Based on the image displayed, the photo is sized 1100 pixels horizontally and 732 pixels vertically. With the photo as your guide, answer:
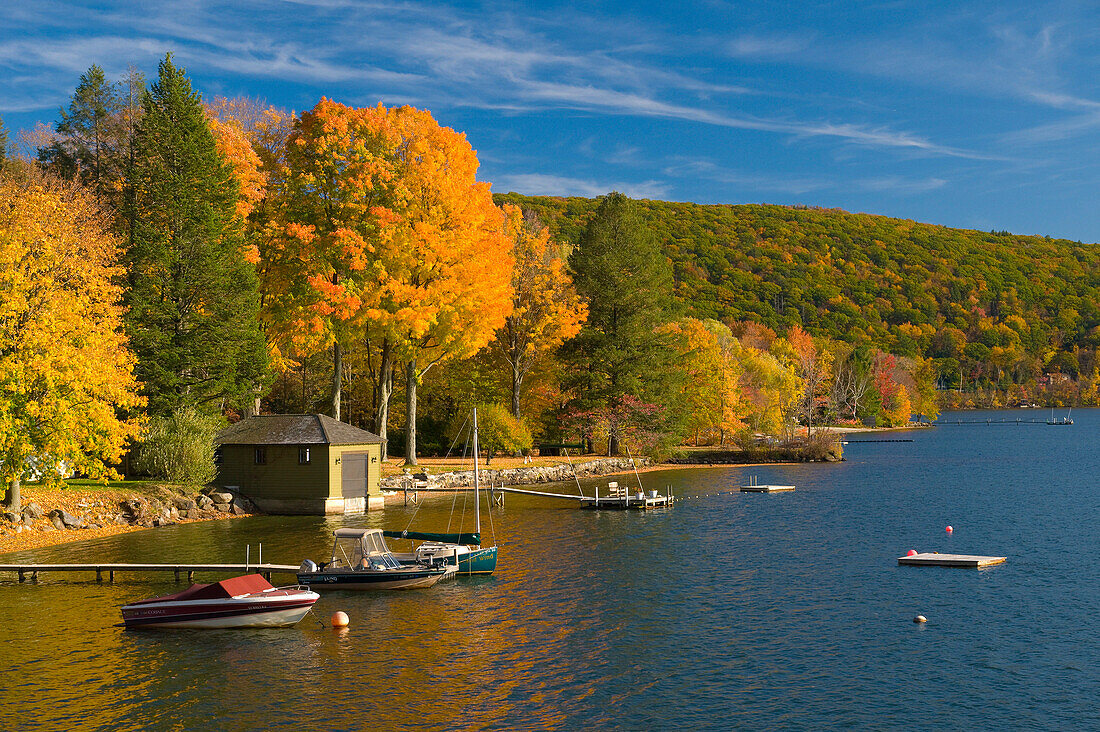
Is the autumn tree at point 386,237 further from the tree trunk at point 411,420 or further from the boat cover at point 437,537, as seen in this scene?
the boat cover at point 437,537

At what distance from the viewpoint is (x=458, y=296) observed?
2232 inches

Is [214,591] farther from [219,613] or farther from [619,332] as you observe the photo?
[619,332]

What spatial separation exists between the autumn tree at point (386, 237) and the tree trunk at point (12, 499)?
18.3 metres

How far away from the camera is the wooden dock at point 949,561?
A: 35250 mm

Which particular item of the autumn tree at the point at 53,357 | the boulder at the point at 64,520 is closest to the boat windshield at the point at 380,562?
the autumn tree at the point at 53,357

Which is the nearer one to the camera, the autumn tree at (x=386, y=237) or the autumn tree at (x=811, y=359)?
the autumn tree at (x=386, y=237)

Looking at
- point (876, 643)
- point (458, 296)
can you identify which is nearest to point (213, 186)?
point (458, 296)

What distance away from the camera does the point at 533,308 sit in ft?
239

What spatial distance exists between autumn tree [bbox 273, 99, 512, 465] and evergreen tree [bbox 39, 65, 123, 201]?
20.2 meters

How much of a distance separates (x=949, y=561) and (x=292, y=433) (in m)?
33.9

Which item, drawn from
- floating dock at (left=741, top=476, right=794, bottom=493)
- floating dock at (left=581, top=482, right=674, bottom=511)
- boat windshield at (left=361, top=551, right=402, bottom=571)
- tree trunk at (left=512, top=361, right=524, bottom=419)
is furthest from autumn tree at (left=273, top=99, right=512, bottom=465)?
boat windshield at (left=361, top=551, right=402, bottom=571)

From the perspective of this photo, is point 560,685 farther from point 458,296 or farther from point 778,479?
point 778,479

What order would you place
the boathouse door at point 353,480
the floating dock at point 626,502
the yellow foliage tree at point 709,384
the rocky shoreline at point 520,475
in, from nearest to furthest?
1. the boathouse door at point 353,480
2. the floating dock at point 626,502
3. the rocky shoreline at point 520,475
4. the yellow foliage tree at point 709,384

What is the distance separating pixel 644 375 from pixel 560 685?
2206 inches
